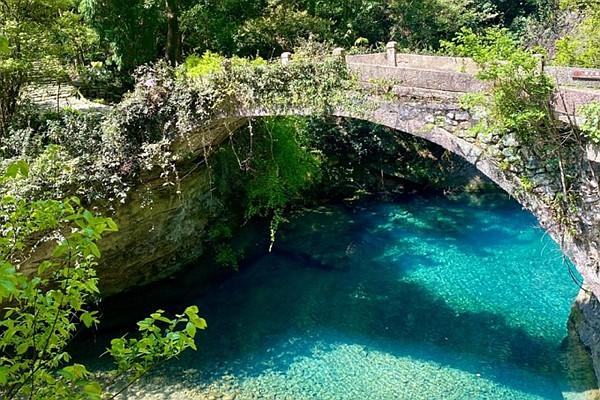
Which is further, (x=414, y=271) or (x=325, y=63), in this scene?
(x=414, y=271)

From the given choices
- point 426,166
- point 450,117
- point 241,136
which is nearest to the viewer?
point 450,117

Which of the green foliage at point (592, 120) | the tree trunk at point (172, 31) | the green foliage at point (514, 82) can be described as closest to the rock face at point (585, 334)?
the green foliage at point (514, 82)

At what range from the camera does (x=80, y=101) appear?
12.0 m

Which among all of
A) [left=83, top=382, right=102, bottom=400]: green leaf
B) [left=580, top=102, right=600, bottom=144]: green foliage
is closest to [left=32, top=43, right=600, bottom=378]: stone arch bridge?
[left=580, top=102, right=600, bottom=144]: green foliage

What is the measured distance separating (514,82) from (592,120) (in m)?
0.87

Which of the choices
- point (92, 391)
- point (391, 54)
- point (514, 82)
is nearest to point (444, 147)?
point (514, 82)

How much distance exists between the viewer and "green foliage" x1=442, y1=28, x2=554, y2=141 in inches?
219

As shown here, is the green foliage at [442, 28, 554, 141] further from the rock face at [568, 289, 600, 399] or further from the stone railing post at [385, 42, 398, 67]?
the stone railing post at [385, 42, 398, 67]

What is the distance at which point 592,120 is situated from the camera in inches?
207

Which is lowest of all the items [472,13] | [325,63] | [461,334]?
[461,334]

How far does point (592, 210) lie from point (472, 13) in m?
13.9

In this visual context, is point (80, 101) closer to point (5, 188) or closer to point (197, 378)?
point (5, 188)

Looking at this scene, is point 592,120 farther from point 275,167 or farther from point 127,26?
point 127,26

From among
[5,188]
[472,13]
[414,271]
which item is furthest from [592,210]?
[472,13]
